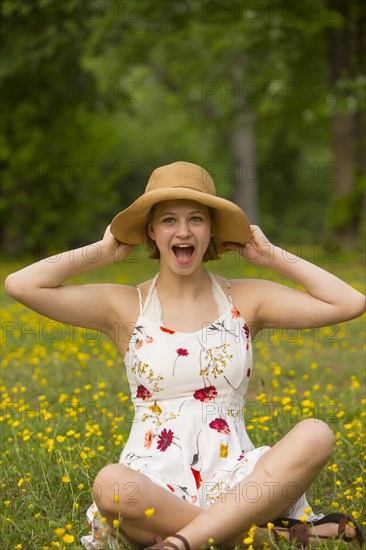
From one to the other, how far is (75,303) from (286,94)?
14.4m

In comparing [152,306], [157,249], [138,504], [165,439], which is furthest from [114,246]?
[138,504]

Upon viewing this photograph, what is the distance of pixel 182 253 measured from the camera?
3.34m

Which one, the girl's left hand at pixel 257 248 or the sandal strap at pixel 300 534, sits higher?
the girl's left hand at pixel 257 248

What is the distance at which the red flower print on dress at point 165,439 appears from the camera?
3145 millimetres

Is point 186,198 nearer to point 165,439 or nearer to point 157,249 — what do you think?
point 157,249

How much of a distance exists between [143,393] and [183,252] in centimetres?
56

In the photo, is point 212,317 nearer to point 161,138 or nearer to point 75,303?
point 75,303

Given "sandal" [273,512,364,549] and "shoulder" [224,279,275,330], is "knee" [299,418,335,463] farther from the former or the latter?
"shoulder" [224,279,275,330]

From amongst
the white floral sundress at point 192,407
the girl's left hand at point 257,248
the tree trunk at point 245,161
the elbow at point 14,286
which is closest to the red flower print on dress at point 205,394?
the white floral sundress at point 192,407

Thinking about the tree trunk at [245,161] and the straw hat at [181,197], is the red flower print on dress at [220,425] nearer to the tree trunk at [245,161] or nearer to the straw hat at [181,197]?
the straw hat at [181,197]

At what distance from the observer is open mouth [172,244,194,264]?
330 cm

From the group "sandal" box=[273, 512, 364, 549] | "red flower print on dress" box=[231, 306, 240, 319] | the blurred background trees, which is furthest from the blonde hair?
the blurred background trees

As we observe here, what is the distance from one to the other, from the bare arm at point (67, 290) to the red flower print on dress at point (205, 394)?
18.7 inches

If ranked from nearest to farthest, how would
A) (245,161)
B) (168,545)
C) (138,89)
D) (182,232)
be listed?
(168,545) < (182,232) < (138,89) < (245,161)
